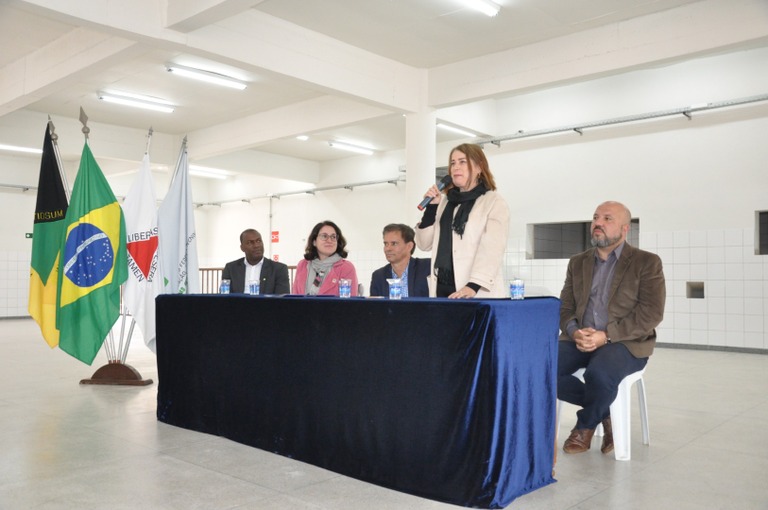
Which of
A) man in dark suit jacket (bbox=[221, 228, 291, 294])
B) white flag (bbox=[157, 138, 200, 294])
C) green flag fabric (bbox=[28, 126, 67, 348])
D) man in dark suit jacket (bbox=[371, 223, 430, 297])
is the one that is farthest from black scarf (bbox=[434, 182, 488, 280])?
green flag fabric (bbox=[28, 126, 67, 348])

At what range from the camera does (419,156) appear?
7914 mm

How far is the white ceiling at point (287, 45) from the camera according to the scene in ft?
18.9

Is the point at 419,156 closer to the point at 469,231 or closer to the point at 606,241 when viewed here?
the point at 606,241

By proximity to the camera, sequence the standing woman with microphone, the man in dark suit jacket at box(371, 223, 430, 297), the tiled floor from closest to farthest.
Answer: the tiled floor → the standing woman with microphone → the man in dark suit jacket at box(371, 223, 430, 297)

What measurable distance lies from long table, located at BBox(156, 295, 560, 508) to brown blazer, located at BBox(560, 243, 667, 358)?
704 mm

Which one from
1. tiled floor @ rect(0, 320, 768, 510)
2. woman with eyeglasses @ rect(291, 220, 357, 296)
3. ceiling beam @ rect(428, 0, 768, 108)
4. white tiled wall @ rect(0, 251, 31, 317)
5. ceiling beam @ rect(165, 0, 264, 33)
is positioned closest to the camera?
tiled floor @ rect(0, 320, 768, 510)

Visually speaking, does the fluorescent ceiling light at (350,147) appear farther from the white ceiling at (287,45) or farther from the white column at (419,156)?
the white column at (419,156)

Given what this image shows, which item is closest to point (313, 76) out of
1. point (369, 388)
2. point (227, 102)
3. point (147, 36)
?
point (147, 36)

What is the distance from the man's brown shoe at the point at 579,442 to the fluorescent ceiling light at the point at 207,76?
6.48 metres

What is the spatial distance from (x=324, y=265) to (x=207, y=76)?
15.3ft

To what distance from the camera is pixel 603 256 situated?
3.42 meters

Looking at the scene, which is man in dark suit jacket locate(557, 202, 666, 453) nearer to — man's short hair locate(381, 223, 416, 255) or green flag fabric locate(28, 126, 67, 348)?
man's short hair locate(381, 223, 416, 255)

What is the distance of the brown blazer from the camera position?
125 inches

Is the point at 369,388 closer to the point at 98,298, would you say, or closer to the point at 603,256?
the point at 603,256
